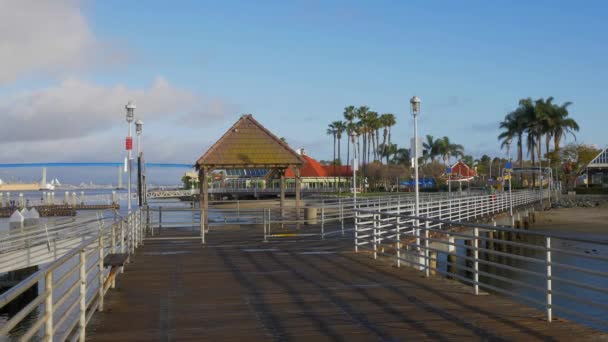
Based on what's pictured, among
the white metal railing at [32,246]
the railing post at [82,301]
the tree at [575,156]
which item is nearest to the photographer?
the railing post at [82,301]

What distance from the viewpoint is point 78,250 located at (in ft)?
22.3

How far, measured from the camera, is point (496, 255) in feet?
96.8

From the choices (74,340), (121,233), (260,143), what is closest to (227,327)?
(74,340)

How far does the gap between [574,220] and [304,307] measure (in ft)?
141

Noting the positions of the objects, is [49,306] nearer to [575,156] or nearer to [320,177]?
[575,156]

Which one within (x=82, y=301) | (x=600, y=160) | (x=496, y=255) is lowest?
(x=496, y=255)

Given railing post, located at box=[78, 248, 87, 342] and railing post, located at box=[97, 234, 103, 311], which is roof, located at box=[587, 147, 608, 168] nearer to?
railing post, located at box=[97, 234, 103, 311]

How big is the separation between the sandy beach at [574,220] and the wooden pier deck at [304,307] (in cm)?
3159

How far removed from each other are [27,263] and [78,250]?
11645 mm

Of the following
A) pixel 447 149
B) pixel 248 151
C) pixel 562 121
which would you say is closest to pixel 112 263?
pixel 248 151

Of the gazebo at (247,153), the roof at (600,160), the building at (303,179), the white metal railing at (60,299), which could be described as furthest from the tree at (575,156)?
the white metal railing at (60,299)

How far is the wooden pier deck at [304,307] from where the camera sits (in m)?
7.45

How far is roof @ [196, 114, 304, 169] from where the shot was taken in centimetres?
2703

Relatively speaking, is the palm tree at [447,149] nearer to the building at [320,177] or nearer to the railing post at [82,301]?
the building at [320,177]
